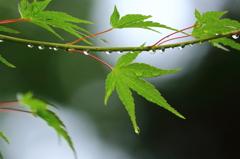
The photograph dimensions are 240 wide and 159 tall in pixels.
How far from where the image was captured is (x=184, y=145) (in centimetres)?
388

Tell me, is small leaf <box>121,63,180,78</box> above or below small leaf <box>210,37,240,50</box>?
above

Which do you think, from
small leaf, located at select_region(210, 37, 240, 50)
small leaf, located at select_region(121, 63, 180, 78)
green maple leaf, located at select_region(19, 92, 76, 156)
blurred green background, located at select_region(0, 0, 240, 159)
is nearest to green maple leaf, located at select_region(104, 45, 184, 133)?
small leaf, located at select_region(121, 63, 180, 78)

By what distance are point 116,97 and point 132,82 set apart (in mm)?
3359

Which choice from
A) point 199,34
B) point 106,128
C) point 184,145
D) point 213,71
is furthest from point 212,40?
point 106,128

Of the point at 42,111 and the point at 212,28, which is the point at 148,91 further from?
the point at 42,111

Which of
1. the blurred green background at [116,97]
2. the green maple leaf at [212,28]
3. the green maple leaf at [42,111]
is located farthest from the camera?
the blurred green background at [116,97]

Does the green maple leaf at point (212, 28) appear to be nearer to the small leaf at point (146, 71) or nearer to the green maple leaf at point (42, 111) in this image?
the small leaf at point (146, 71)

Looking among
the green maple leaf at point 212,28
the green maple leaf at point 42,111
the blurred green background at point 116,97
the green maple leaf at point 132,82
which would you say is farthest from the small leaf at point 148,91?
the blurred green background at point 116,97

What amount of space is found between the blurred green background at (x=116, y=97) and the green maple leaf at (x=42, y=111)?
3.18 m

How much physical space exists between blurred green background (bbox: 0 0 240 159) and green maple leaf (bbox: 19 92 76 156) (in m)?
3.18

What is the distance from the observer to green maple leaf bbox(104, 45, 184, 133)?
1.64 ft

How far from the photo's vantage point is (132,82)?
52 centimetres

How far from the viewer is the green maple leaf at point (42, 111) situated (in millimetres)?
207

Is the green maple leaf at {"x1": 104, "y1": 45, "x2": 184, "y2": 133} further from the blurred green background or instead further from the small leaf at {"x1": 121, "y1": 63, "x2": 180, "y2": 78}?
the blurred green background
